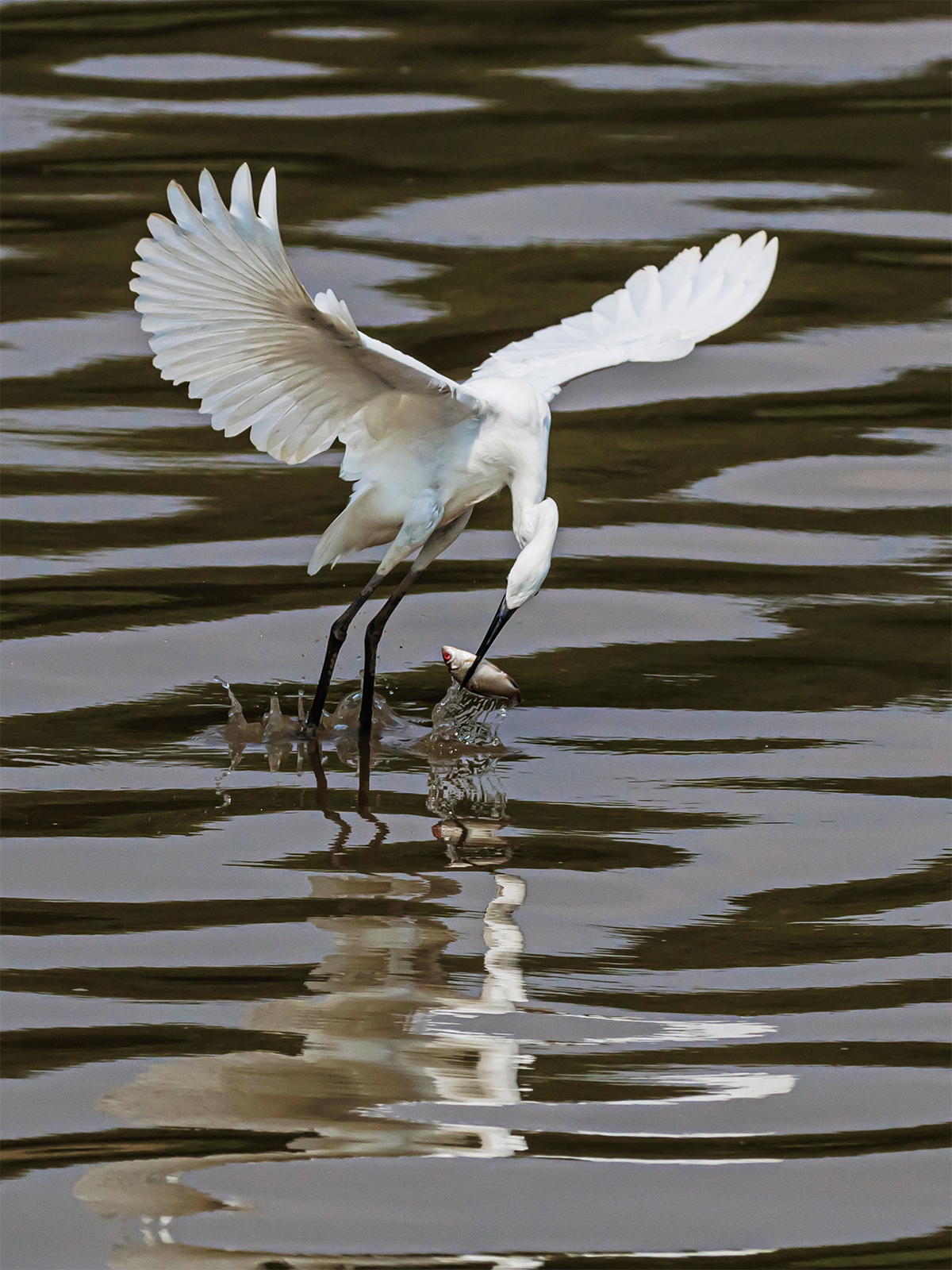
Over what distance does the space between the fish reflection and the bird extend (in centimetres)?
153

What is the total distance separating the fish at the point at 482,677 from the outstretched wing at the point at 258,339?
0.71 metres

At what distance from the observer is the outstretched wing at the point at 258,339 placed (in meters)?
5.23

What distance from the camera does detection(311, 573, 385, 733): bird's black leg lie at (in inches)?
244

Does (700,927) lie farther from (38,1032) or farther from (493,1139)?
(38,1032)

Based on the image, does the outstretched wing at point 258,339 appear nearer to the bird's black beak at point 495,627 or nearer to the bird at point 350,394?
the bird at point 350,394

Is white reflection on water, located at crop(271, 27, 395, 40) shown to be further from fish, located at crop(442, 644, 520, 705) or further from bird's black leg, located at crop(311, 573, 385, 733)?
fish, located at crop(442, 644, 520, 705)

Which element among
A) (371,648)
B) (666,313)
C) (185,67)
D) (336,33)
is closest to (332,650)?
(371,648)

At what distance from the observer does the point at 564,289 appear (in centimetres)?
953

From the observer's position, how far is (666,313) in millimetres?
7367

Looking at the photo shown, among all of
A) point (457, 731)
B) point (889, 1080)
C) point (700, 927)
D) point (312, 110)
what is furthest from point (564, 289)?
point (889, 1080)

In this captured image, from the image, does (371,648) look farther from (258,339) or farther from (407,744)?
(258,339)

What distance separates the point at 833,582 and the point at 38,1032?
3944mm

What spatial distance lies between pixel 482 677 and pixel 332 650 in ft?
1.66

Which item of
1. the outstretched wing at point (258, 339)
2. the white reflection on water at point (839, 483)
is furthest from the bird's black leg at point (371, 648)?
the white reflection on water at point (839, 483)
